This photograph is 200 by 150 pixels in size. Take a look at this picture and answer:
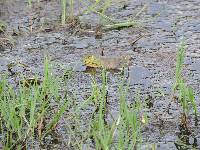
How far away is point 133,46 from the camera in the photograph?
308 cm

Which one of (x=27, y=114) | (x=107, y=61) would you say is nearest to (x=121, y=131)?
(x=27, y=114)

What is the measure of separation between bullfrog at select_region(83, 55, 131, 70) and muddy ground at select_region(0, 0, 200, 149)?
43 mm

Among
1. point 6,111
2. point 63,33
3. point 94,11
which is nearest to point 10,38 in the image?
point 63,33

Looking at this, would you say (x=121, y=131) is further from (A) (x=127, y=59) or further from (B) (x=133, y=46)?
(B) (x=133, y=46)

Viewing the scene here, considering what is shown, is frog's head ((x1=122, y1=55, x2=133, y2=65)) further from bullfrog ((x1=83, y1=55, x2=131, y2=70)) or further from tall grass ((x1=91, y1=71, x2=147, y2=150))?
tall grass ((x1=91, y1=71, x2=147, y2=150))

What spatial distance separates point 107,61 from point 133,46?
0.23m

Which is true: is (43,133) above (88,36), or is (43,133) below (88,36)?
below

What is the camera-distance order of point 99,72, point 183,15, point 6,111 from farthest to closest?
point 183,15, point 99,72, point 6,111

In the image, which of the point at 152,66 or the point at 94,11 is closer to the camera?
the point at 152,66

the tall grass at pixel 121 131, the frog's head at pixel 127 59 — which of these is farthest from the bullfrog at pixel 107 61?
the tall grass at pixel 121 131

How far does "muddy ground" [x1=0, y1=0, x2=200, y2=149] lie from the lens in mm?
2439

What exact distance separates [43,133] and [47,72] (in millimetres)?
249

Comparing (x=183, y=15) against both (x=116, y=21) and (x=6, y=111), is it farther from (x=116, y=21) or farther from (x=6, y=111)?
(x=6, y=111)

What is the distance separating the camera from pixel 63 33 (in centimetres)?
327
